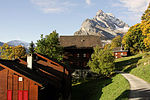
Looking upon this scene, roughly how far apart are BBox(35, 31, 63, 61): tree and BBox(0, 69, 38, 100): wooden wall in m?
21.3

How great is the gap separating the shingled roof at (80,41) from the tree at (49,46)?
6.45 metres

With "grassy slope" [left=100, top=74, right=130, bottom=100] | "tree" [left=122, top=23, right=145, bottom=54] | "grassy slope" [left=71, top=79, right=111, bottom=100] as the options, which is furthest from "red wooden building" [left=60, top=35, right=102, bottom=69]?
"tree" [left=122, top=23, right=145, bottom=54]

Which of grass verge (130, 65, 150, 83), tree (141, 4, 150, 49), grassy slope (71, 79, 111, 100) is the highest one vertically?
tree (141, 4, 150, 49)

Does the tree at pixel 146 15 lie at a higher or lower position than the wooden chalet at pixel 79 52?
higher

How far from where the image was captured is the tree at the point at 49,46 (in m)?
39.0

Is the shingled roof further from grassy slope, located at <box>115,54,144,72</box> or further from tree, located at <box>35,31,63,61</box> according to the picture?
grassy slope, located at <box>115,54,144,72</box>

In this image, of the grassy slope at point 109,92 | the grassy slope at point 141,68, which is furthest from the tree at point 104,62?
the grassy slope at point 141,68

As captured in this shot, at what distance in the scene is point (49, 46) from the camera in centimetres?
3981

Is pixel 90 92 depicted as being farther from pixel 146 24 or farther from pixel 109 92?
pixel 146 24

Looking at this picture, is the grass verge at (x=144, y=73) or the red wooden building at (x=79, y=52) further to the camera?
the red wooden building at (x=79, y=52)

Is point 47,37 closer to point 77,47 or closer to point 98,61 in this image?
point 77,47

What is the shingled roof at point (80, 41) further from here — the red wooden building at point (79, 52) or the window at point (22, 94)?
the window at point (22, 94)

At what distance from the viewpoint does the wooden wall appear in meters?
16.9

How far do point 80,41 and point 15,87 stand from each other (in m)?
31.3
